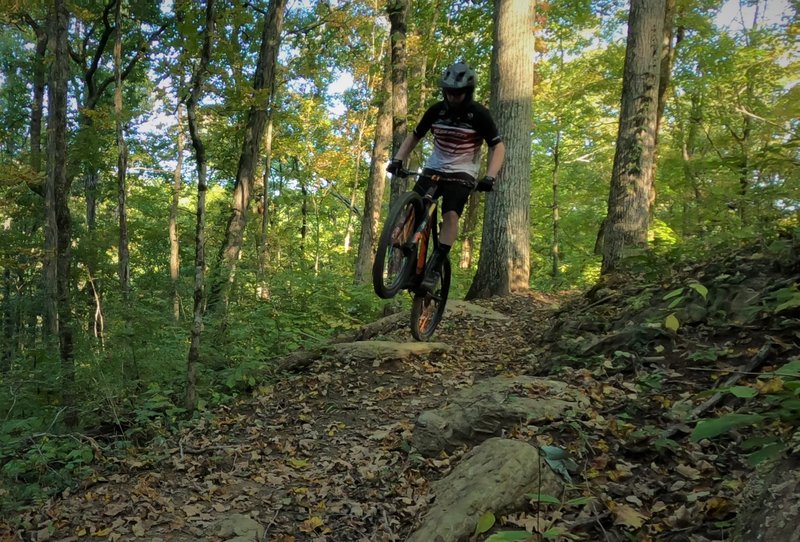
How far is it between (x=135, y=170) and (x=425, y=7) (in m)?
15.0

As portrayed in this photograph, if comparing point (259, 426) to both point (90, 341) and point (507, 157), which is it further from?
point (507, 157)

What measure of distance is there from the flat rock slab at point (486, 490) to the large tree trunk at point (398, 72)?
6837mm

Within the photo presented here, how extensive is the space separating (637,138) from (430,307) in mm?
4058

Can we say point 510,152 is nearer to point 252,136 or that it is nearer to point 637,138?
point 637,138

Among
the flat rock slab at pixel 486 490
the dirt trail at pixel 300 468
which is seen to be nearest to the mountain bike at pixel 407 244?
the dirt trail at pixel 300 468

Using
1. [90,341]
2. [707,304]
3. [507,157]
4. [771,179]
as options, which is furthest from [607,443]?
[90,341]

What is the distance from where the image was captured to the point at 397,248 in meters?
4.76

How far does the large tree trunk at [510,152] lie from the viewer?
8602 mm

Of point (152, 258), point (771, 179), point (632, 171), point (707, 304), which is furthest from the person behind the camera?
point (152, 258)

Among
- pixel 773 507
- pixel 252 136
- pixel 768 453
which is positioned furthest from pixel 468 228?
pixel 773 507

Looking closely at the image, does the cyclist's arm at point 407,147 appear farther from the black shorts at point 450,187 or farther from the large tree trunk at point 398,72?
the large tree trunk at point 398,72

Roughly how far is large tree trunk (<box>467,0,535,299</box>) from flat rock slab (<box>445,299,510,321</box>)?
120 cm

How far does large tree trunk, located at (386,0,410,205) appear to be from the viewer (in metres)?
9.10

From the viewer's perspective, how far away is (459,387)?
4910 millimetres
